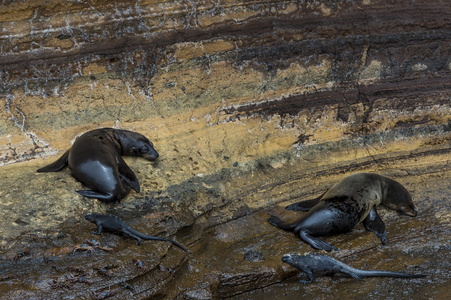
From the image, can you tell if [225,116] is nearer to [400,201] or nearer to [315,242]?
[315,242]

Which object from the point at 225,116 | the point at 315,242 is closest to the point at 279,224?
the point at 315,242

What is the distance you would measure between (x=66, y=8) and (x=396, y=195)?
4.31 metres

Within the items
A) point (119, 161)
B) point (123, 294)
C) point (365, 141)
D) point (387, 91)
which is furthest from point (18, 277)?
point (387, 91)

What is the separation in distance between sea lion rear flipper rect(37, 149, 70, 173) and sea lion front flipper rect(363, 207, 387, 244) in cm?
334

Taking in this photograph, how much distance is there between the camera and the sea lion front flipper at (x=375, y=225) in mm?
5697

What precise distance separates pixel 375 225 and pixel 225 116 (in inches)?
88.0

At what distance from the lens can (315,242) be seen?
541 centimetres

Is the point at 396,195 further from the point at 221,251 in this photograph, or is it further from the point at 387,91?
the point at 221,251

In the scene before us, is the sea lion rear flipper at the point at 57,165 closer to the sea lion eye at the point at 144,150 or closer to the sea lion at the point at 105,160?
the sea lion at the point at 105,160

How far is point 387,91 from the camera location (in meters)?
7.29

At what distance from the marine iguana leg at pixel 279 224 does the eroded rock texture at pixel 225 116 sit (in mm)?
94

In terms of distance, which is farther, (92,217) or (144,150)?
(144,150)

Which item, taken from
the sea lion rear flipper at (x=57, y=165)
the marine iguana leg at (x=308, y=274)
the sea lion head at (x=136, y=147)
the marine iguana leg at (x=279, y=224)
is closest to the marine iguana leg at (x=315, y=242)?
the marine iguana leg at (x=279, y=224)

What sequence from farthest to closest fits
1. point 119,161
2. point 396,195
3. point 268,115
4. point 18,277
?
point 268,115
point 396,195
point 119,161
point 18,277
